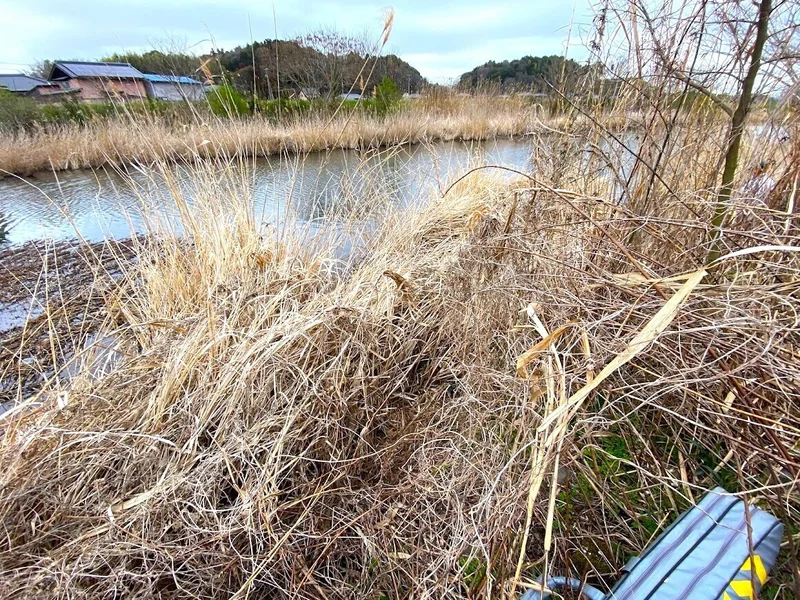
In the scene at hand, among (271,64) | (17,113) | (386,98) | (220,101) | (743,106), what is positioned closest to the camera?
(743,106)

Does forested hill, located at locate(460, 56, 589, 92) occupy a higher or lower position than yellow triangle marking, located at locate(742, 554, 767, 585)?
higher

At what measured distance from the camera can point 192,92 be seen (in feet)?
7.64

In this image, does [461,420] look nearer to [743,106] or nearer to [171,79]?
[743,106]

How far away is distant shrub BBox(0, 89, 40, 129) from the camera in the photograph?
7.04m

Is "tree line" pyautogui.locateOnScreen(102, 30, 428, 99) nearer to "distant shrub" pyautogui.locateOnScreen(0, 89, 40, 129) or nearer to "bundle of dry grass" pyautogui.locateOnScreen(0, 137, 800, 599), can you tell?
"bundle of dry grass" pyautogui.locateOnScreen(0, 137, 800, 599)

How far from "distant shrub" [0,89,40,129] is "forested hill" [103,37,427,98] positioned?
542 centimetres

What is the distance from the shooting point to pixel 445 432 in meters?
1.13

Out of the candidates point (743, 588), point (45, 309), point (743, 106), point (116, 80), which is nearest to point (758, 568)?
point (743, 588)

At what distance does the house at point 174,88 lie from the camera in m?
2.12

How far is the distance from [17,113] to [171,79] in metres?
7.82

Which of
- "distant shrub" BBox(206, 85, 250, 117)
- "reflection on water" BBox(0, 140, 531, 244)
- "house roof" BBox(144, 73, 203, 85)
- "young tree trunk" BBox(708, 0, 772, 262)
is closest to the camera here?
"young tree trunk" BBox(708, 0, 772, 262)

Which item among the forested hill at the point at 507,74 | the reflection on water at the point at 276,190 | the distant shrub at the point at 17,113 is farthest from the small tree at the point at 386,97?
the distant shrub at the point at 17,113

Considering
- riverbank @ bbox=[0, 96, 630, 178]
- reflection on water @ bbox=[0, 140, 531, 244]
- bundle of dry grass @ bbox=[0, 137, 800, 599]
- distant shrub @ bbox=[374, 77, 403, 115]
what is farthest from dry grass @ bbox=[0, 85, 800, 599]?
distant shrub @ bbox=[374, 77, 403, 115]

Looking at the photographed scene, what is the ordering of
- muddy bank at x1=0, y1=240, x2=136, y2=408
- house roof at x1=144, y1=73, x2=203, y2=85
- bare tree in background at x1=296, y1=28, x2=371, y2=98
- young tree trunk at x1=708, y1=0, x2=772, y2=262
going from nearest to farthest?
young tree trunk at x1=708, y1=0, x2=772, y2=262, muddy bank at x1=0, y1=240, x2=136, y2=408, house roof at x1=144, y1=73, x2=203, y2=85, bare tree in background at x1=296, y1=28, x2=371, y2=98
